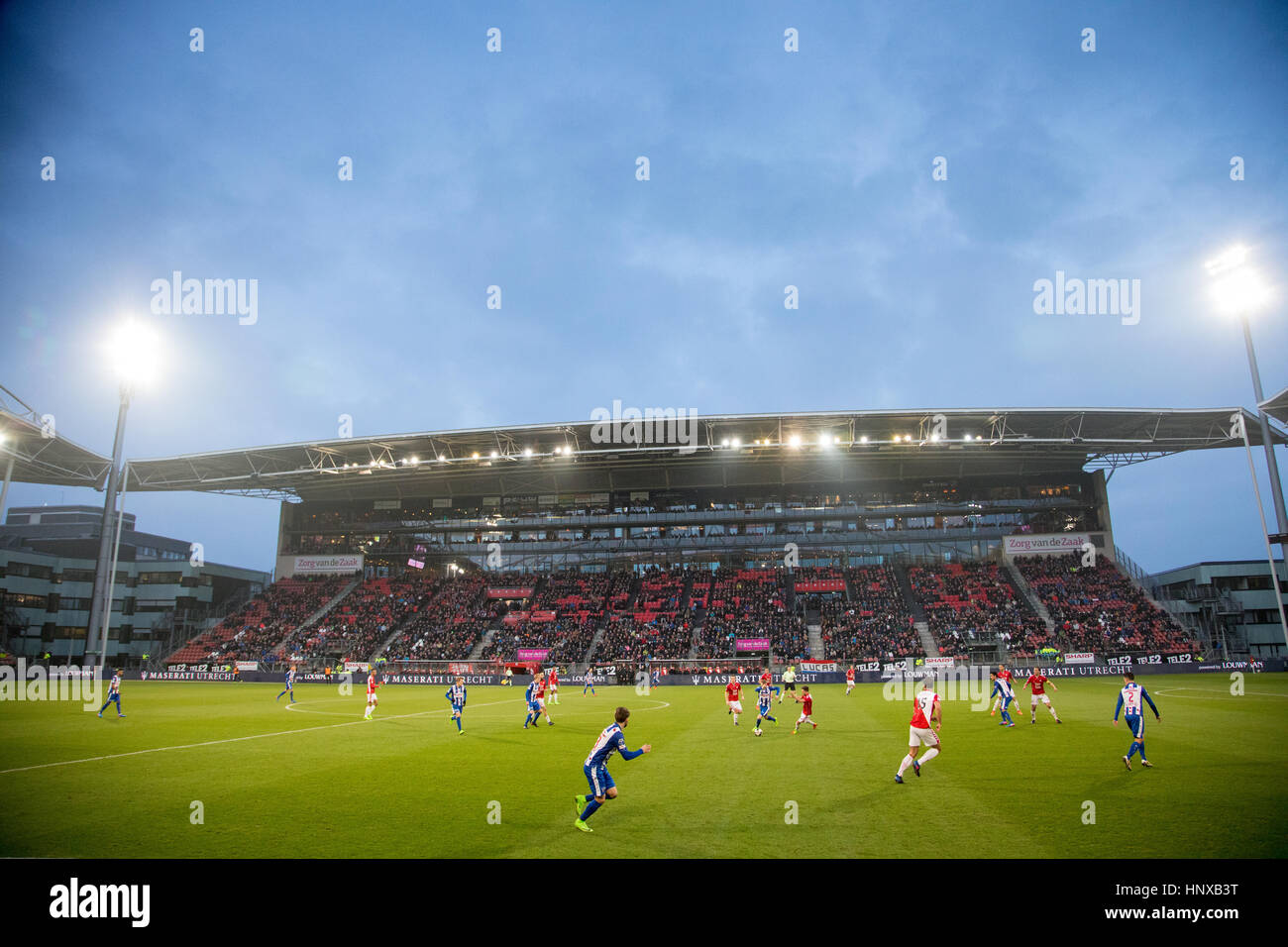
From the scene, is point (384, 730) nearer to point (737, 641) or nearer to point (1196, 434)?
point (737, 641)

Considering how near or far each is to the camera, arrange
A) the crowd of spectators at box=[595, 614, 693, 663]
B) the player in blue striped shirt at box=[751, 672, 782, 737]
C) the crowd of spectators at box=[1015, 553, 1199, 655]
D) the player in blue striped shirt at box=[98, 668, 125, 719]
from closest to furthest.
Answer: the player in blue striped shirt at box=[751, 672, 782, 737] < the player in blue striped shirt at box=[98, 668, 125, 719] < the crowd of spectators at box=[1015, 553, 1199, 655] < the crowd of spectators at box=[595, 614, 693, 663]

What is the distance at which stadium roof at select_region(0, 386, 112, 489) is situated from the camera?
39.0 m

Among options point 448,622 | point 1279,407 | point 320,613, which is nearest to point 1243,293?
point 1279,407

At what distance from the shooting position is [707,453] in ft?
180

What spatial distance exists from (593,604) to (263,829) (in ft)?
166

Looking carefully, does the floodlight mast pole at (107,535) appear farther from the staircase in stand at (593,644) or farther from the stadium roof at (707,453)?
the staircase in stand at (593,644)

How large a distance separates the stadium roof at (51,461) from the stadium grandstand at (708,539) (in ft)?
15.3

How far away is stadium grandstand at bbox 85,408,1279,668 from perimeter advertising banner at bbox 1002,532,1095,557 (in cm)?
15

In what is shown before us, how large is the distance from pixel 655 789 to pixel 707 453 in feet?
144

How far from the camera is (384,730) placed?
21.0 meters

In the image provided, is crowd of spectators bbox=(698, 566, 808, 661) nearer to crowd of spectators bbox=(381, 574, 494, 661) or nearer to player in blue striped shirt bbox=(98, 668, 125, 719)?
crowd of spectators bbox=(381, 574, 494, 661)

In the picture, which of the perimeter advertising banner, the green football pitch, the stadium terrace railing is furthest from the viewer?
the stadium terrace railing

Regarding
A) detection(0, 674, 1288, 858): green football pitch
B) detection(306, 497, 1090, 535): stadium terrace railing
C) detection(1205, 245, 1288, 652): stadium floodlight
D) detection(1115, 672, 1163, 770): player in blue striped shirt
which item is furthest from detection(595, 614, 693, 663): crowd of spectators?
detection(1115, 672, 1163, 770): player in blue striped shirt

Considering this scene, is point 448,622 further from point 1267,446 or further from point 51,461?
point 1267,446
